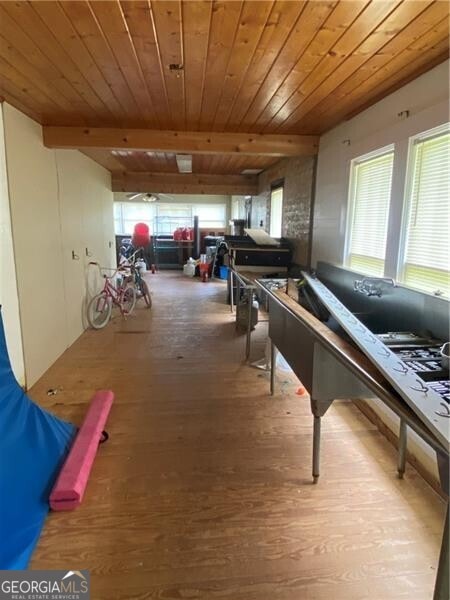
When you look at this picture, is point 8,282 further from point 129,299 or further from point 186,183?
point 186,183

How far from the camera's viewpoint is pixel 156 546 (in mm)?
1614

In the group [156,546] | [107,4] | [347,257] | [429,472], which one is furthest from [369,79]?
[156,546]

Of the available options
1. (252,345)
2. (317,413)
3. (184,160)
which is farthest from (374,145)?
(184,160)

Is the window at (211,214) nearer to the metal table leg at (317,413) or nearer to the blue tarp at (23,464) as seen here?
the blue tarp at (23,464)

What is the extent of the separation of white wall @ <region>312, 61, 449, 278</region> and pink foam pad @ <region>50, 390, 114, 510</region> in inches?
88.8

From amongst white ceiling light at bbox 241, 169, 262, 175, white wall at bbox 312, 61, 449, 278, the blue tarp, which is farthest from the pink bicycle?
white wall at bbox 312, 61, 449, 278

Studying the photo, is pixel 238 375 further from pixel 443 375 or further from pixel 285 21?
pixel 285 21

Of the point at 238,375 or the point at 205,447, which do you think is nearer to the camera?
the point at 205,447

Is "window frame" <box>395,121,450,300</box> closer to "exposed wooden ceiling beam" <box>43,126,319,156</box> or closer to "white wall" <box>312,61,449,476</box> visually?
"white wall" <box>312,61,449,476</box>

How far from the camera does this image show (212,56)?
2018 millimetres

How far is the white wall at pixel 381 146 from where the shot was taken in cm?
206

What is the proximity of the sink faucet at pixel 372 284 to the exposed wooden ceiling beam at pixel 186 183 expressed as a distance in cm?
501

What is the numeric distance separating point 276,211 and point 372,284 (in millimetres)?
3660

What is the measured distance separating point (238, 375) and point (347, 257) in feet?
4.95
